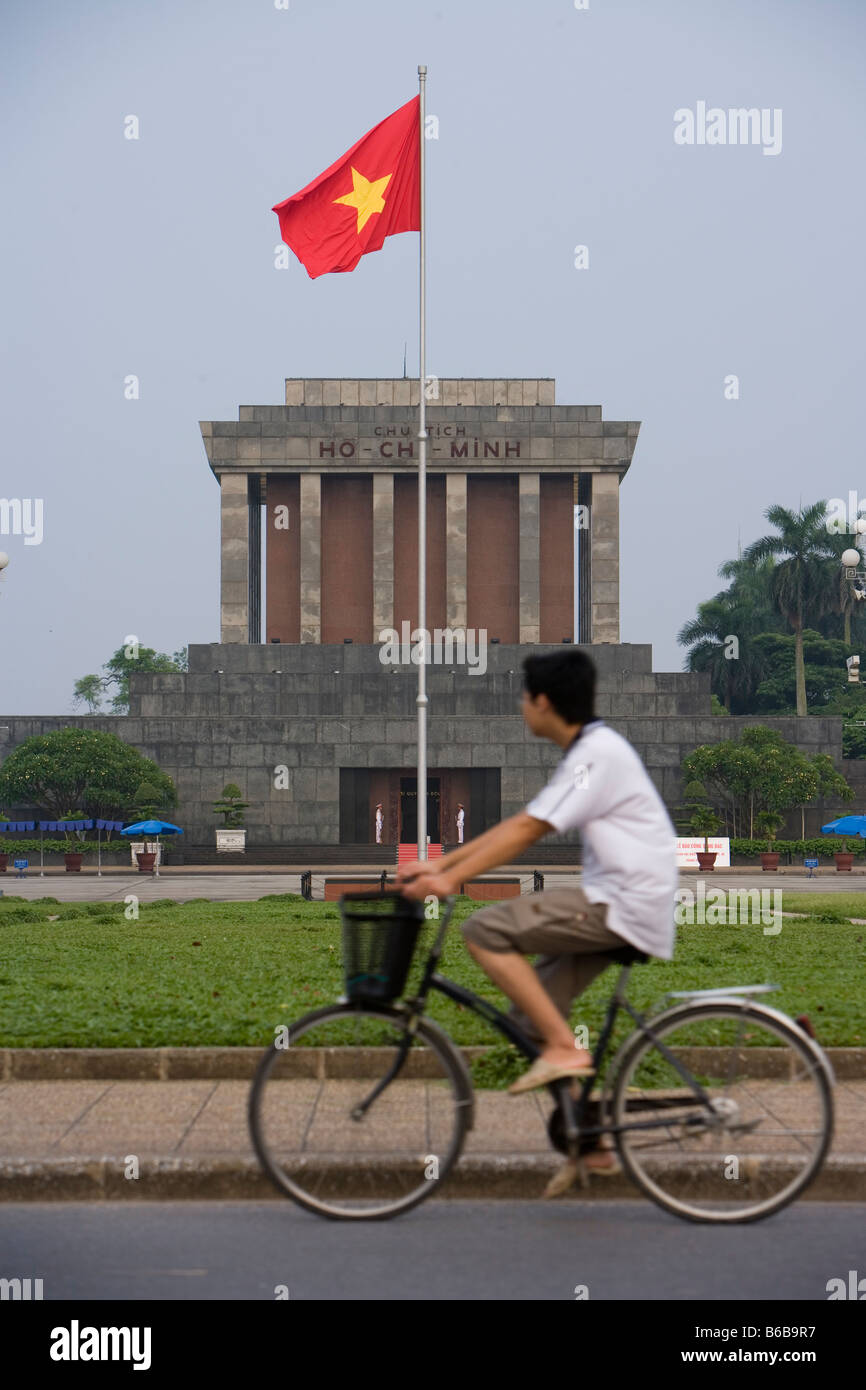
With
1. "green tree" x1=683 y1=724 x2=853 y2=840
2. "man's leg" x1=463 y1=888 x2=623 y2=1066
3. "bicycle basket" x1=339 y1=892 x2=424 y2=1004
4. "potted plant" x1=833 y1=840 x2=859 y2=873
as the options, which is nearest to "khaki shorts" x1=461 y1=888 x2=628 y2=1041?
"man's leg" x1=463 y1=888 x2=623 y2=1066

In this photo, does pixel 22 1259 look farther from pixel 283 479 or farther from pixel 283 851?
pixel 283 479

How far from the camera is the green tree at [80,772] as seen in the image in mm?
48969

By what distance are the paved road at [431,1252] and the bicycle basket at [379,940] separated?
92 cm

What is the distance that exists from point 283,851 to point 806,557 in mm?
39223

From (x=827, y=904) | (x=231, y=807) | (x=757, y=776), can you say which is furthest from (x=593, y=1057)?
(x=757, y=776)

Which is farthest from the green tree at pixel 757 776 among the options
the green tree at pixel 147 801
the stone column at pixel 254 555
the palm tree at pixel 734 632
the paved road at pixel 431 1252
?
the paved road at pixel 431 1252

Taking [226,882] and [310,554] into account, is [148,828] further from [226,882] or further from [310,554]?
[310,554]

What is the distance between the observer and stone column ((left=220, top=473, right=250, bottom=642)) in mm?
61000

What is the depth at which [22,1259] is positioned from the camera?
16.8 ft

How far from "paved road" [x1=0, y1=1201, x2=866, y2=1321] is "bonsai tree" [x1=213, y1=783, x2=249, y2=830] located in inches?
1745

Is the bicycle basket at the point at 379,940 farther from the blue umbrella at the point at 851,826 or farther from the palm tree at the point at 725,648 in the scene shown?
the palm tree at the point at 725,648

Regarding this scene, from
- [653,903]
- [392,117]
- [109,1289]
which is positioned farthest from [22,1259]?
[392,117]

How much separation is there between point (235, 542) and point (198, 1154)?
56.3 m
